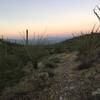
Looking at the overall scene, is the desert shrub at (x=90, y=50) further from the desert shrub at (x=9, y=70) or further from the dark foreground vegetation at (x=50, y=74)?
the desert shrub at (x=9, y=70)

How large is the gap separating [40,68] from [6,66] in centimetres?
141

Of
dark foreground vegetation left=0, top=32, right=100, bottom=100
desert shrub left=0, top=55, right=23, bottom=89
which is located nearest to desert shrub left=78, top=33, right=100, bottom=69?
dark foreground vegetation left=0, top=32, right=100, bottom=100

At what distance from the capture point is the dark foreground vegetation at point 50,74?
27.9 feet

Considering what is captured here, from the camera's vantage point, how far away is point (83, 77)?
936 cm

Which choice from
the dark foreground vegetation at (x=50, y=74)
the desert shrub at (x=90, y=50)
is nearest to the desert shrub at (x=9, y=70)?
the dark foreground vegetation at (x=50, y=74)

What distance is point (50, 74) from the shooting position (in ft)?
35.7

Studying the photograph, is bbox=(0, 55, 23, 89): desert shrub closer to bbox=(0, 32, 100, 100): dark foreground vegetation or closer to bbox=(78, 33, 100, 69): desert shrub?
bbox=(0, 32, 100, 100): dark foreground vegetation

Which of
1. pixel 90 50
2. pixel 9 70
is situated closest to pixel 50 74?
pixel 90 50

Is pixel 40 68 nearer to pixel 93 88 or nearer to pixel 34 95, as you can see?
pixel 34 95

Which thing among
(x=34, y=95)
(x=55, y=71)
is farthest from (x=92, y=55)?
(x=34, y=95)

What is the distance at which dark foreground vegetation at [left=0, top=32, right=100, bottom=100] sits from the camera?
8508mm

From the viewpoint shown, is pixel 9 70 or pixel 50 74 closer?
pixel 50 74

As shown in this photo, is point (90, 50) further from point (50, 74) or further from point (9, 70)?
point (9, 70)

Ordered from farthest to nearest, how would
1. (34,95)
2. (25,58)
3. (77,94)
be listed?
1. (25,58)
2. (34,95)
3. (77,94)
